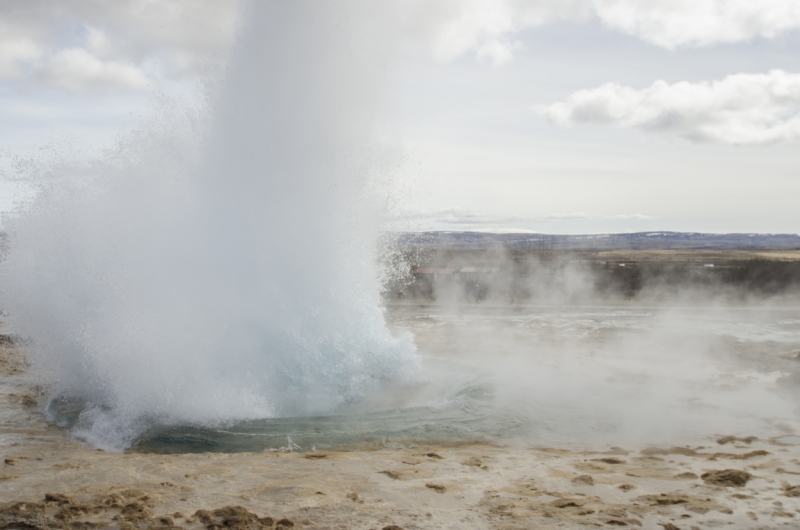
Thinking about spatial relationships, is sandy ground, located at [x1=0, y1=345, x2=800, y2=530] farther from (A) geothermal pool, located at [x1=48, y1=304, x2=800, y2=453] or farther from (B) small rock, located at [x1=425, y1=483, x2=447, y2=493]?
(A) geothermal pool, located at [x1=48, y1=304, x2=800, y2=453]

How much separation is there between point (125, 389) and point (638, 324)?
11077mm

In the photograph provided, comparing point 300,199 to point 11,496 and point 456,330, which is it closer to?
point 11,496

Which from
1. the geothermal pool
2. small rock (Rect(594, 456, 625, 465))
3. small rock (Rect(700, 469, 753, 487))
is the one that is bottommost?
the geothermal pool

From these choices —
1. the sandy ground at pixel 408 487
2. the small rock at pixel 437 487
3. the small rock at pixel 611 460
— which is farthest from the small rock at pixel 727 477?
the small rock at pixel 437 487

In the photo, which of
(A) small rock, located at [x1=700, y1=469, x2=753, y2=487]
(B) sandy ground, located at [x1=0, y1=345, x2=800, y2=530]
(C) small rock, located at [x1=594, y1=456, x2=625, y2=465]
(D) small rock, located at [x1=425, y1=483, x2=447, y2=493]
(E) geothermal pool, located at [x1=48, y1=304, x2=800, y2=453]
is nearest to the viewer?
(B) sandy ground, located at [x1=0, y1=345, x2=800, y2=530]

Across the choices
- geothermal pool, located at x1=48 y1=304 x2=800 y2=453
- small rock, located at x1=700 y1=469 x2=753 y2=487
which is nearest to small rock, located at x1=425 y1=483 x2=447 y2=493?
geothermal pool, located at x1=48 y1=304 x2=800 y2=453

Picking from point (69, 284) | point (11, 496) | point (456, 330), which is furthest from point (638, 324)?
point (11, 496)

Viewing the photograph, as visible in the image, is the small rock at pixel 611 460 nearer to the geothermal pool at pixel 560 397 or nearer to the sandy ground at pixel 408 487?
the sandy ground at pixel 408 487

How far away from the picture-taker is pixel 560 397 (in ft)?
22.6

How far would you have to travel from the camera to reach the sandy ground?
3.49 meters

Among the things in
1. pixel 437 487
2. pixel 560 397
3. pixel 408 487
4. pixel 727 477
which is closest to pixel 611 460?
pixel 727 477

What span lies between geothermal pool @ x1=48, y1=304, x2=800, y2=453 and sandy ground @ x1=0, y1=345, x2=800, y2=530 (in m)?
0.41

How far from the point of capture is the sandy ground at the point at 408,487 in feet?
11.4

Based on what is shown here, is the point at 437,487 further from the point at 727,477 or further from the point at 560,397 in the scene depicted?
the point at 560,397
